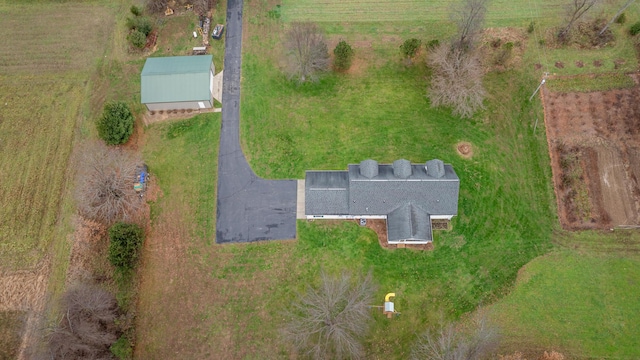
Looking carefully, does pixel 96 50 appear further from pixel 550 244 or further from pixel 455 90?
pixel 550 244

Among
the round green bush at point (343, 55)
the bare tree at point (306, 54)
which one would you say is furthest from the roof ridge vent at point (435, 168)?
the bare tree at point (306, 54)

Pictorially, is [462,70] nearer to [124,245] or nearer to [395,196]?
[395,196]

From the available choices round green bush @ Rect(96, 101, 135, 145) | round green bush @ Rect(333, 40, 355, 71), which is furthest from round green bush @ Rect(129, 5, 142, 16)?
round green bush @ Rect(333, 40, 355, 71)

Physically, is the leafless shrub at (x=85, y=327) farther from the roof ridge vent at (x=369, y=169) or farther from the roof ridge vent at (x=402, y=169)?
the roof ridge vent at (x=402, y=169)

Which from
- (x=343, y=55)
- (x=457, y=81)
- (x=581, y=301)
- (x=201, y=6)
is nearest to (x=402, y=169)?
(x=457, y=81)

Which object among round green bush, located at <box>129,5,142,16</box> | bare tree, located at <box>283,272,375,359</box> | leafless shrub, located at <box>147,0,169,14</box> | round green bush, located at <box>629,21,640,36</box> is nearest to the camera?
bare tree, located at <box>283,272,375,359</box>

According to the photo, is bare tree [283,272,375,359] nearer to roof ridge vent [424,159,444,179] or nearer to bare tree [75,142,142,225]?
roof ridge vent [424,159,444,179]
